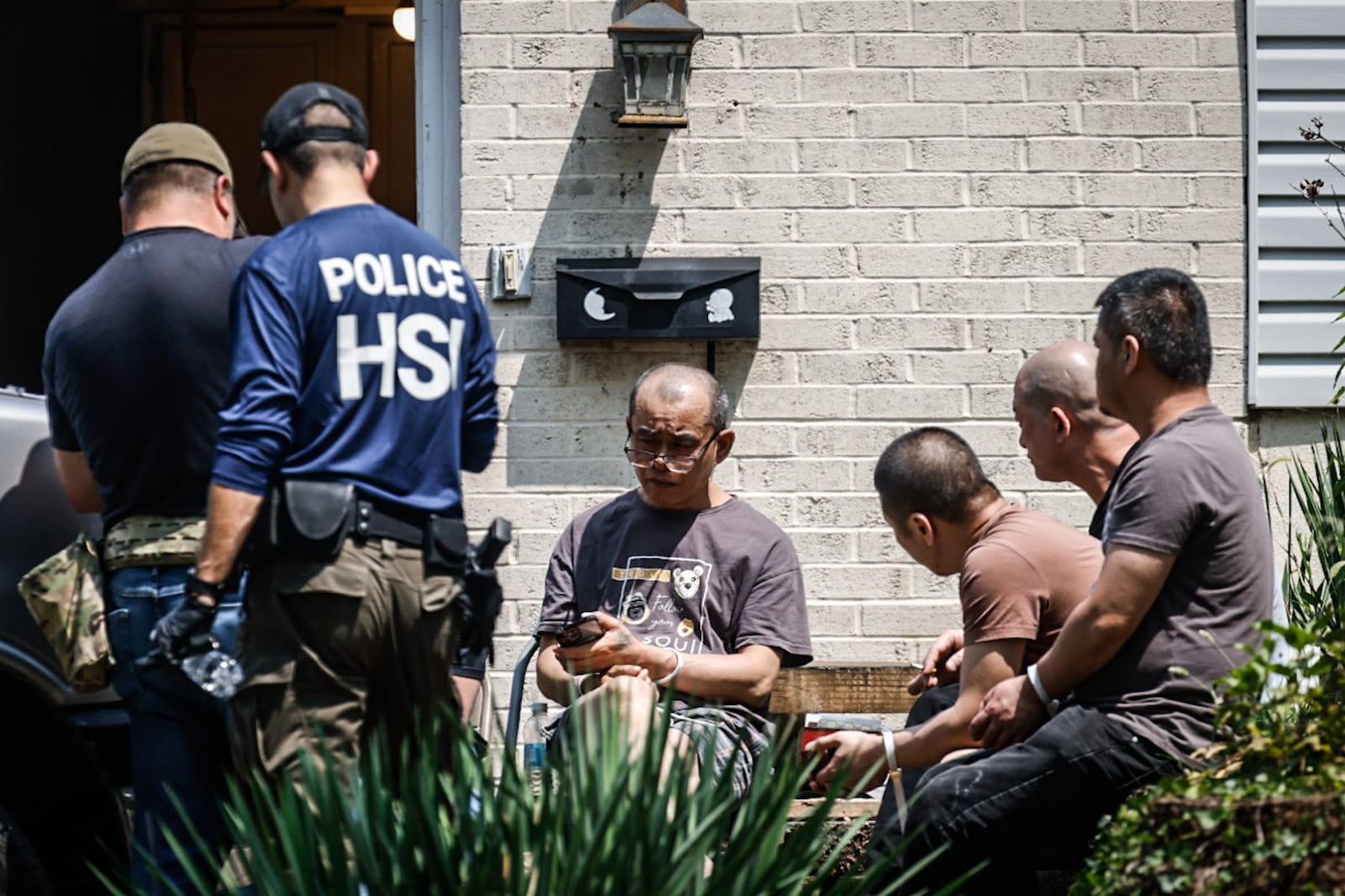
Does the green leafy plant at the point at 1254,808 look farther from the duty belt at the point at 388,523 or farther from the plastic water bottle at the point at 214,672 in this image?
the plastic water bottle at the point at 214,672

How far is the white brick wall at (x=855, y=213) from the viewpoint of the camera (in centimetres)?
519

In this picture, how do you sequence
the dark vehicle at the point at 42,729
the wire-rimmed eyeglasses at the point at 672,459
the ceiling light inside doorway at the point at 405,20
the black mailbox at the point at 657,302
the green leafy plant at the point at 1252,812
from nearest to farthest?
the green leafy plant at the point at 1252,812
the dark vehicle at the point at 42,729
the wire-rimmed eyeglasses at the point at 672,459
the black mailbox at the point at 657,302
the ceiling light inside doorway at the point at 405,20

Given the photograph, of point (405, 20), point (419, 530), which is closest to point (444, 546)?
point (419, 530)

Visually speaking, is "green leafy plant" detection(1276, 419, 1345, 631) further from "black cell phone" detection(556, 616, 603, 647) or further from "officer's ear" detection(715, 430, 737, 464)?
"black cell phone" detection(556, 616, 603, 647)

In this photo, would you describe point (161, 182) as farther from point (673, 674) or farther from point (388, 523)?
point (673, 674)

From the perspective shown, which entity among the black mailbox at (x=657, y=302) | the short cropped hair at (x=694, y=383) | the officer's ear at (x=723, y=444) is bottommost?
the officer's ear at (x=723, y=444)

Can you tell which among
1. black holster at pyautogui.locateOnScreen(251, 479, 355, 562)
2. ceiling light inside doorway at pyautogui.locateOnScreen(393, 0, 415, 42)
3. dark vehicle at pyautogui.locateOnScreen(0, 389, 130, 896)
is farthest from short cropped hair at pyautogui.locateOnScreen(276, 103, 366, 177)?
ceiling light inside doorway at pyautogui.locateOnScreen(393, 0, 415, 42)

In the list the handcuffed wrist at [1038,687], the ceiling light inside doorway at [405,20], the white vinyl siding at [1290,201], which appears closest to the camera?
the handcuffed wrist at [1038,687]

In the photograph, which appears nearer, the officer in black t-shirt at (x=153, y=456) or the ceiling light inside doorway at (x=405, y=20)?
the officer in black t-shirt at (x=153, y=456)

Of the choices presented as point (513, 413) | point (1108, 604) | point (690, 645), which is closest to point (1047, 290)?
point (513, 413)

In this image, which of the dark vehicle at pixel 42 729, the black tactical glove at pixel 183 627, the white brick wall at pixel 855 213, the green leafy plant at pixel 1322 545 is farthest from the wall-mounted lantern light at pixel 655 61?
the black tactical glove at pixel 183 627

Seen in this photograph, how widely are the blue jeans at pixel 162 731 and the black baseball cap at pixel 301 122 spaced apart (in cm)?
79

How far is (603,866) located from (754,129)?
3297 millimetres

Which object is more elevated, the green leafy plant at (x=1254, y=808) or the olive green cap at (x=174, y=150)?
the olive green cap at (x=174, y=150)
